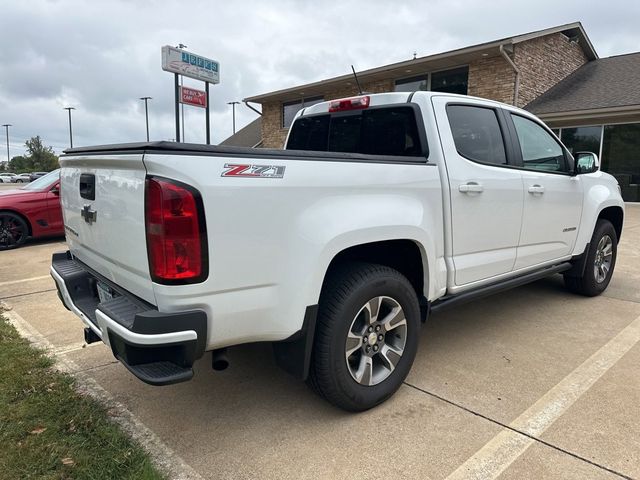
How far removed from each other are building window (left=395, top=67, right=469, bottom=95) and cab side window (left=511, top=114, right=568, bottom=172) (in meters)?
11.9

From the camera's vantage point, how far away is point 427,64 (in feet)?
50.2

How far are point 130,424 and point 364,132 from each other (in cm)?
254

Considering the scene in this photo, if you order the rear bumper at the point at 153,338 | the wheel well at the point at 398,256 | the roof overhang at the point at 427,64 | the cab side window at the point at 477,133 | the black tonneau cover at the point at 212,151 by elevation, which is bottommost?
the rear bumper at the point at 153,338

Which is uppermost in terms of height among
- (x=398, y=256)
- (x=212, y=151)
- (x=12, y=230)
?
(x=212, y=151)

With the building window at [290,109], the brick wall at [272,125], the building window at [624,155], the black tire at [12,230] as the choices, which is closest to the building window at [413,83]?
the building window at [290,109]

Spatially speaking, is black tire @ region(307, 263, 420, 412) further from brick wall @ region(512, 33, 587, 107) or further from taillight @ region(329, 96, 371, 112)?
brick wall @ region(512, 33, 587, 107)

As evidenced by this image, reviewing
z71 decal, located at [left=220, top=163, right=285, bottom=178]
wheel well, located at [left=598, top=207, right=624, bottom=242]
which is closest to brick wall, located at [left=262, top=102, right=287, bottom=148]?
wheel well, located at [left=598, top=207, right=624, bottom=242]

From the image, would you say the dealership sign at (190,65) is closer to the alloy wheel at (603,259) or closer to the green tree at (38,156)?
the alloy wheel at (603,259)

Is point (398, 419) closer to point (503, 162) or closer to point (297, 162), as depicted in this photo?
point (297, 162)

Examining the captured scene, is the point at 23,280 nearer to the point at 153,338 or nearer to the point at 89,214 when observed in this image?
the point at 89,214

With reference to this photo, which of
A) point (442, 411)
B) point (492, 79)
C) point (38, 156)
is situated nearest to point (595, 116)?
point (492, 79)

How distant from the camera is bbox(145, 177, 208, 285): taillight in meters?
2.01

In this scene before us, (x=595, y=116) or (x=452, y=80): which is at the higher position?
(x=452, y=80)

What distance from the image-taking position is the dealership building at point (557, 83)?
14.0m
